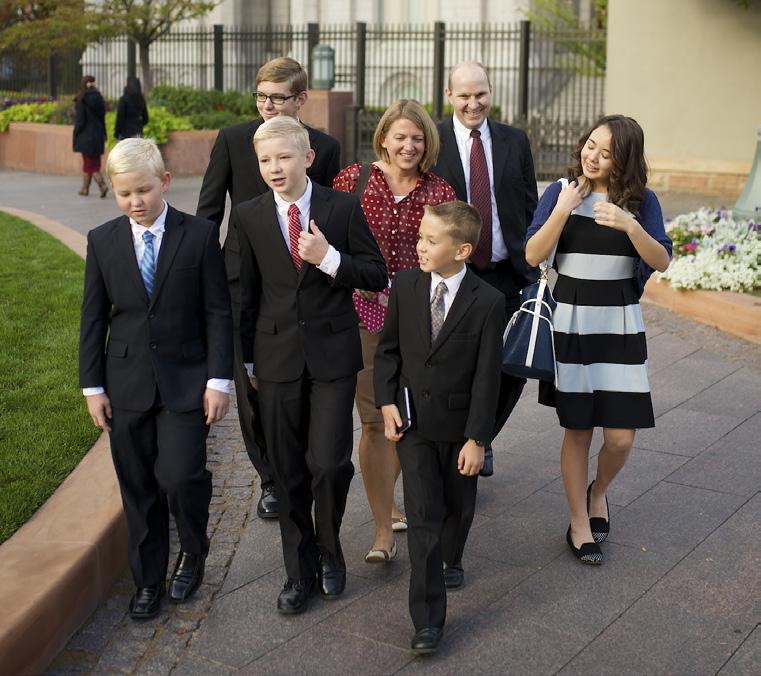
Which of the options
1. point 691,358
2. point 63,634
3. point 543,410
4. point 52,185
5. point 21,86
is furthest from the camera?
point 21,86

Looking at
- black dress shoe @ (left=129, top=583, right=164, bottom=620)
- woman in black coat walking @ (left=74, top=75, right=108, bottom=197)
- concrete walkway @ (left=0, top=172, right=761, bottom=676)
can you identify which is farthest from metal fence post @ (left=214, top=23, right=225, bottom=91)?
black dress shoe @ (left=129, top=583, right=164, bottom=620)

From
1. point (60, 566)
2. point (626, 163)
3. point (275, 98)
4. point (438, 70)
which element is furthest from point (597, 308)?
point (438, 70)

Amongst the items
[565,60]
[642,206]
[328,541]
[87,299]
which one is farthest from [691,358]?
[565,60]

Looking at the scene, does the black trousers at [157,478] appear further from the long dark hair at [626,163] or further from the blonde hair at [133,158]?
the long dark hair at [626,163]

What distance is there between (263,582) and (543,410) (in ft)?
9.93

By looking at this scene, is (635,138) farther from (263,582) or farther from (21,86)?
(21,86)

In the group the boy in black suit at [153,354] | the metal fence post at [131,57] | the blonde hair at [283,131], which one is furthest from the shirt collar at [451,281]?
the metal fence post at [131,57]

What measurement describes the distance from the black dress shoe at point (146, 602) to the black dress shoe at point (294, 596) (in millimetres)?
→ 466

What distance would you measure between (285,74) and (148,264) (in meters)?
1.26

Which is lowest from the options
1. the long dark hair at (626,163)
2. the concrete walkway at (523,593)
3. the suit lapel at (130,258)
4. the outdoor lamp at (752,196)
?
the concrete walkway at (523,593)

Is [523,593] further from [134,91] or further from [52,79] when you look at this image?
[52,79]

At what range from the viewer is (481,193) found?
Answer: 565cm

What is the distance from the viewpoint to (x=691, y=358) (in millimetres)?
8586

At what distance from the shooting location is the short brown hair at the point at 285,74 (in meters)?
5.12
